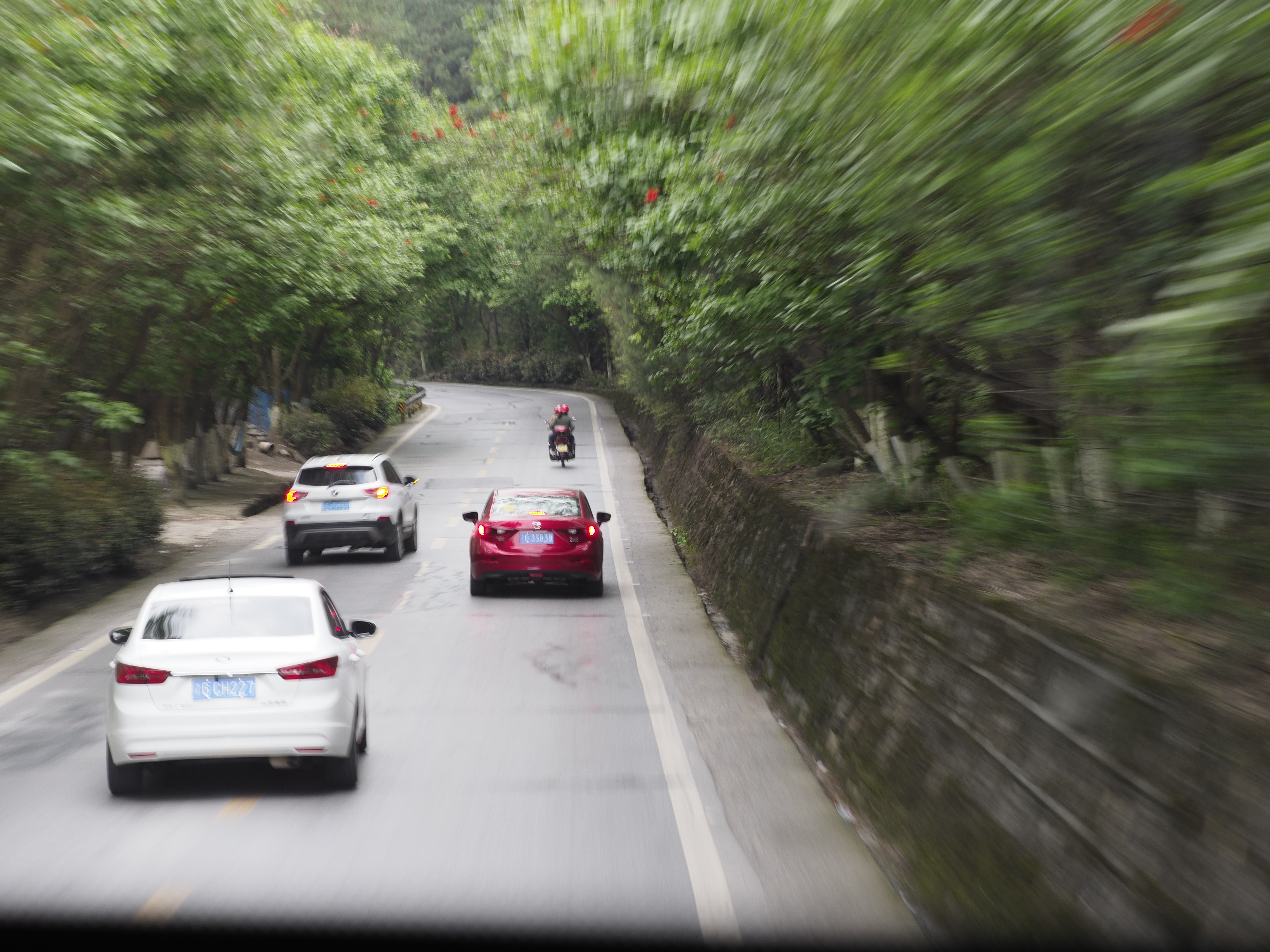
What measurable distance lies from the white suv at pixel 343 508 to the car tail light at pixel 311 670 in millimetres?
11491

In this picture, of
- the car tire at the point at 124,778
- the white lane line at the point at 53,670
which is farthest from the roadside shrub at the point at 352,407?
the car tire at the point at 124,778

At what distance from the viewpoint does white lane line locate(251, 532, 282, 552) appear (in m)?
20.4

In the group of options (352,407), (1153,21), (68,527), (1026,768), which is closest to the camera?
(1153,21)

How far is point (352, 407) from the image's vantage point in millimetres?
41344

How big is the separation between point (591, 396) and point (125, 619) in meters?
53.1

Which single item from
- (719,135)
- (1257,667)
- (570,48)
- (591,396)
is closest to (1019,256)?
(1257,667)

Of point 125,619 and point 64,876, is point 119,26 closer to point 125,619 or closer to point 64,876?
point 125,619

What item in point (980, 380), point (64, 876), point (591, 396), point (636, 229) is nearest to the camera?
point (64, 876)

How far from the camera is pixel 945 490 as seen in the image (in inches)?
403

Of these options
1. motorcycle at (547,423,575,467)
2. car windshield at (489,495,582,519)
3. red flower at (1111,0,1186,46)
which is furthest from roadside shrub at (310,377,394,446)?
red flower at (1111,0,1186,46)

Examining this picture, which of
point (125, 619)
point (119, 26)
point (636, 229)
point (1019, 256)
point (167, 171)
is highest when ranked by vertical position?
point (119, 26)

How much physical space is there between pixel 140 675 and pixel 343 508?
38.8 feet

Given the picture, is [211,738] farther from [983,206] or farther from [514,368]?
[514,368]

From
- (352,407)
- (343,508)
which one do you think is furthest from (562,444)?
(343,508)
